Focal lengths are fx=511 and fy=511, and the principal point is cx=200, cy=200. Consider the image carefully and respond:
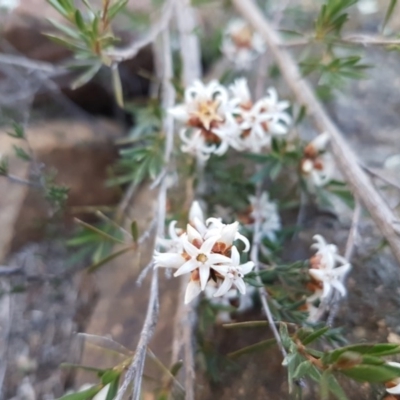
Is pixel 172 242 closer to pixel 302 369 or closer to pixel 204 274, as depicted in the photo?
pixel 204 274

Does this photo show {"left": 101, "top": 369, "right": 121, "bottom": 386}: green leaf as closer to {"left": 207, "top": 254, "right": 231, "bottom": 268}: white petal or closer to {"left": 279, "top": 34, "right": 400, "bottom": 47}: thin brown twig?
{"left": 207, "top": 254, "right": 231, "bottom": 268}: white petal

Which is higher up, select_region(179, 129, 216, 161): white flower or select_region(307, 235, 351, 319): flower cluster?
select_region(179, 129, 216, 161): white flower

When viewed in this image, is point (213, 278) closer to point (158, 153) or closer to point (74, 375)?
point (158, 153)

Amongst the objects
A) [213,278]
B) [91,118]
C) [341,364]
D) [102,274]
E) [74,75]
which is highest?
[74,75]

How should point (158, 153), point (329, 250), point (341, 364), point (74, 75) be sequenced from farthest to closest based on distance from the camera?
point (74, 75), point (158, 153), point (329, 250), point (341, 364)

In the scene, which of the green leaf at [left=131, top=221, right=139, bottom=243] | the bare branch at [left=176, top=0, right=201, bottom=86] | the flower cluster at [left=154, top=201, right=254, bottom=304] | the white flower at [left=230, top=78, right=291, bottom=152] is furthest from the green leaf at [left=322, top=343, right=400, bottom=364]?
the bare branch at [left=176, top=0, right=201, bottom=86]

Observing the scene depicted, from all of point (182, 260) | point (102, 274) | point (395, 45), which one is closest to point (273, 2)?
point (395, 45)
